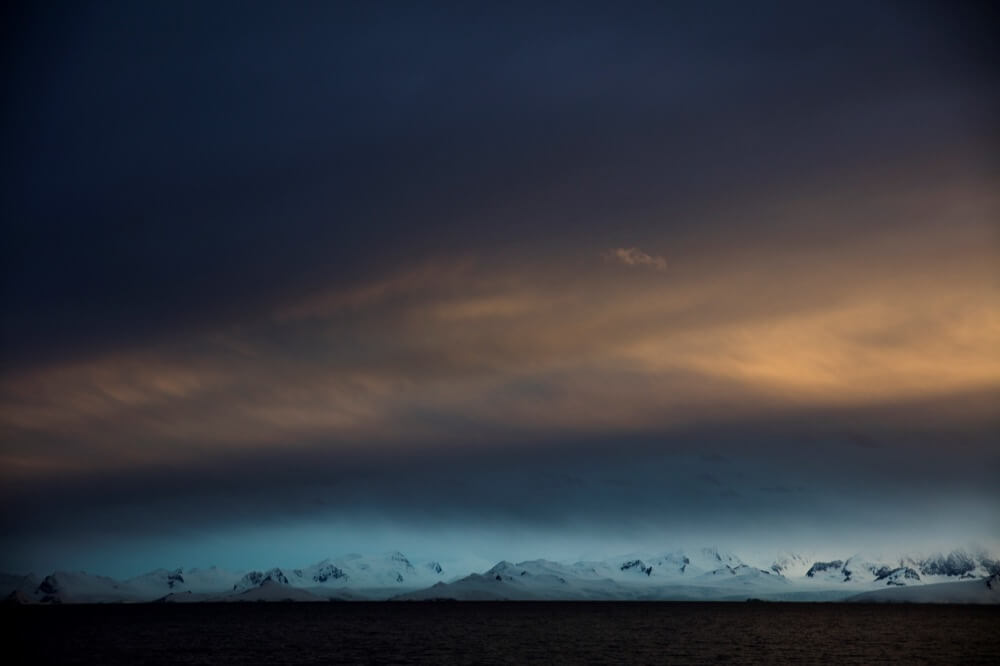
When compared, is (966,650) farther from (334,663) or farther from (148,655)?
(148,655)

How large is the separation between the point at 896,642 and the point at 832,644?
55.1ft

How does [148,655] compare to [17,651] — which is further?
[17,651]

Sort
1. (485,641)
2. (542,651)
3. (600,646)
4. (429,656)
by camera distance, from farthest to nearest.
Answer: (485,641) < (600,646) < (542,651) < (429,656)

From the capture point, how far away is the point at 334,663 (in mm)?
128875

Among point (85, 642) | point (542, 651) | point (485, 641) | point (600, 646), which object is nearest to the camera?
point (542, 651)

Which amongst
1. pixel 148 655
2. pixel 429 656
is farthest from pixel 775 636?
pixel 148 655

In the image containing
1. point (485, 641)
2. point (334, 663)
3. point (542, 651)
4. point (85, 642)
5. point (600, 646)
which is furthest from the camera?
point (85, 642)

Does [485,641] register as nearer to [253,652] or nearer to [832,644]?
[253,652]

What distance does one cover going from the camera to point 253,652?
153 m

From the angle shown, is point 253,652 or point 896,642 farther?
point 896,642

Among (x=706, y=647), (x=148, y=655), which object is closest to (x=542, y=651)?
(x=706, y=647)

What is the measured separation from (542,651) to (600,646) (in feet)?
56.1

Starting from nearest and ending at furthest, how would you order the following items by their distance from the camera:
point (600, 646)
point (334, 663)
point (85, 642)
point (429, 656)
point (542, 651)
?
point (334, 663), point (429, 656), point (542, 651), point (600, 646), point (85, 642)

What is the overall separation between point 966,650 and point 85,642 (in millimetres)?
176282
